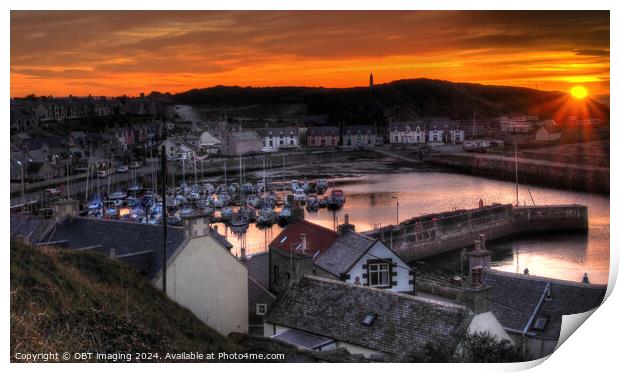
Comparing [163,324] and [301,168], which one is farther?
[301,168]

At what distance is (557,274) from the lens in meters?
8.69

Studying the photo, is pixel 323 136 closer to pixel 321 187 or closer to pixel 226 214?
pixel 226 214

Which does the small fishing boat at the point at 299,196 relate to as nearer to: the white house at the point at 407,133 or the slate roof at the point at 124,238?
the white house at the point at 407,133

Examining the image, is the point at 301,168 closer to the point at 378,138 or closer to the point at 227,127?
the point at 378,138

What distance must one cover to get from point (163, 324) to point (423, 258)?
6.77m

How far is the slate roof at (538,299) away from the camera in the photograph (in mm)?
4777

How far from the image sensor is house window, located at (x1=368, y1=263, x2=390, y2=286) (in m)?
5.62

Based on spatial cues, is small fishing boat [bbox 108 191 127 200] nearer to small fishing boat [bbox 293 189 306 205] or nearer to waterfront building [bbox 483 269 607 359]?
small fishing boat [bbox 293 189 306 205]

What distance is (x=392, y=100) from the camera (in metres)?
9.28

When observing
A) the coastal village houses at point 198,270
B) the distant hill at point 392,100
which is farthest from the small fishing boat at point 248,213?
the coastal village houses at point 198,270

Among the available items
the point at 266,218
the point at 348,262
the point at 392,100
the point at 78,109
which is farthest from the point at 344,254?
the point at 266,218

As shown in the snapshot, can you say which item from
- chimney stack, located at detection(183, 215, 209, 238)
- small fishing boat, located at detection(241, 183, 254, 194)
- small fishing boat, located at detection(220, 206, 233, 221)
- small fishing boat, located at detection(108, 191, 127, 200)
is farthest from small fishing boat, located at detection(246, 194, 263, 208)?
chimney stack, located at detection(183, 215, 209, 238)

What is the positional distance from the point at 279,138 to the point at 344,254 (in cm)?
741

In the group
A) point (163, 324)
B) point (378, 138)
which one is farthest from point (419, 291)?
point (378, 138)
